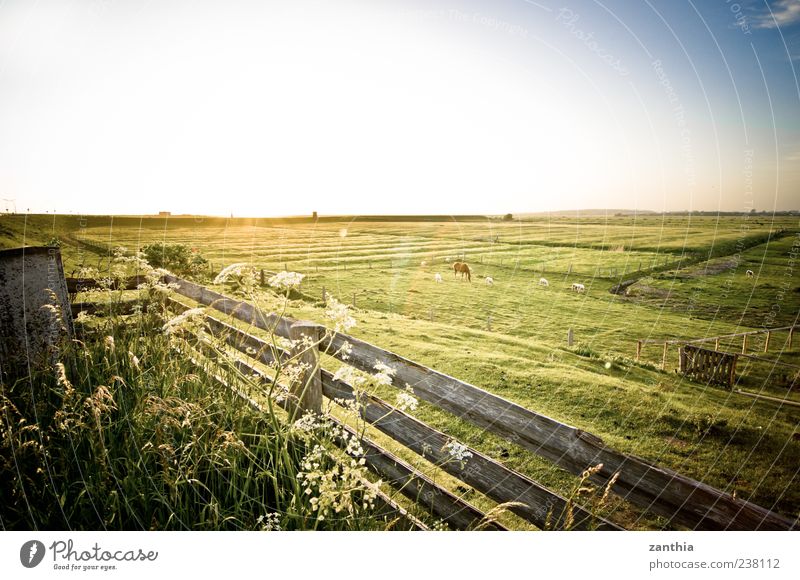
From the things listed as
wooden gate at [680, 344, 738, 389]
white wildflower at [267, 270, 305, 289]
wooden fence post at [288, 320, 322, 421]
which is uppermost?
white wildflower at [267, 270, 305, 289]

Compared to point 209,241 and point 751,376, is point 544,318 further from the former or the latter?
point 751,376

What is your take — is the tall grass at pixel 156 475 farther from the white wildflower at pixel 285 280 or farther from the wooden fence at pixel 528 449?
the white wildflower at pixel 285 280

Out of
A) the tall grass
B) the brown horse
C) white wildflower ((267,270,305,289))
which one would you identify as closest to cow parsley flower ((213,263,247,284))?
white wildflower ((267,270,305,289))

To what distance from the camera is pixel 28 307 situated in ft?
10.2

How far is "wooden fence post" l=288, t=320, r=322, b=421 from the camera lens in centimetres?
262

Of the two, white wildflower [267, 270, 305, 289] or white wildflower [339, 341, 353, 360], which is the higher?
white wildflower [267, 270, 305, 289]

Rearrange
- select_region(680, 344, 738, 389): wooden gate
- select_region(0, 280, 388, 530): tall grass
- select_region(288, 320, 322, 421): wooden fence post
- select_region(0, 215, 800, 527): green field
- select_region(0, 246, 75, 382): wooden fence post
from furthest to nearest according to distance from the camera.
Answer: select_region(680, 344, 738, 389): wooden gate, select_region(0, 246, 75, 382): wooden fence post, select_region(0, 215, 800, 527): green field, select_region(288, 320, 322, 421): wooden fence post, select_region(0, 280, 388, 530): tall grass

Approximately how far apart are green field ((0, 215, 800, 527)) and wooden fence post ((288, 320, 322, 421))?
0.23m

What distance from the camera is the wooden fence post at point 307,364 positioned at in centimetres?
262

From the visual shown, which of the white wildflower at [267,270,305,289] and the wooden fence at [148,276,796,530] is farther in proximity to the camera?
the white wildflower at [267,270,305,289]

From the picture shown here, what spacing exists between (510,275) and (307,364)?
176cm

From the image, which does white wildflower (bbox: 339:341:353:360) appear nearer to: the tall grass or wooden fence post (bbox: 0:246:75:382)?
the tall grass

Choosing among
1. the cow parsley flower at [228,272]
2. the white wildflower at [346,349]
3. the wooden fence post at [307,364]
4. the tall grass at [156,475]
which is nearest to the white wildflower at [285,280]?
the cow parsley flower at [228,272]
